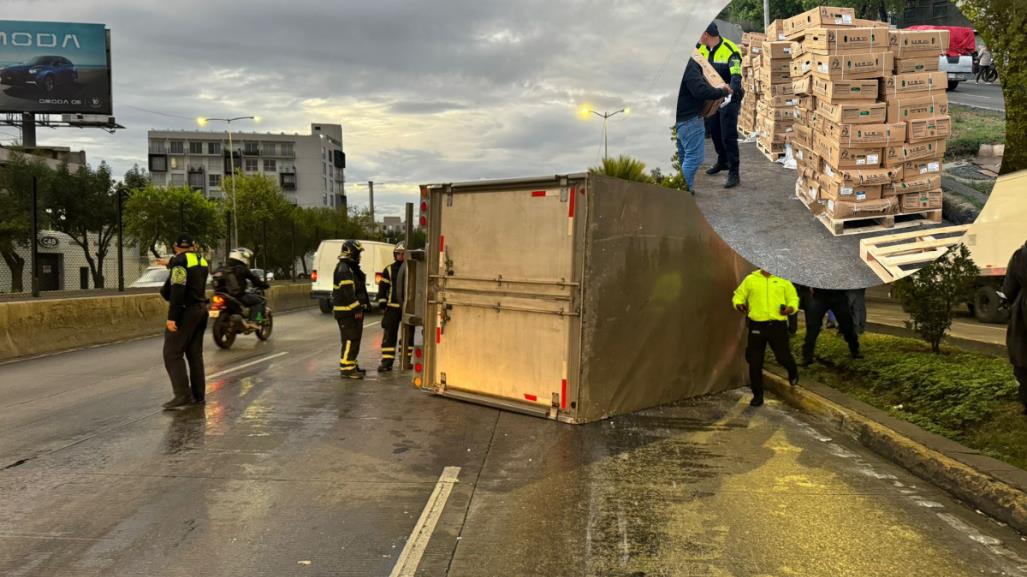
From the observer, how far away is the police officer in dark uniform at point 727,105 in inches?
154

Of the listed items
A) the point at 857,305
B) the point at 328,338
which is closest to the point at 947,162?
the point at 857,305

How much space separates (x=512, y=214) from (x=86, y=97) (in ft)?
171

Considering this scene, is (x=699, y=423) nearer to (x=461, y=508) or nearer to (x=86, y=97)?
(x=461, y=508)

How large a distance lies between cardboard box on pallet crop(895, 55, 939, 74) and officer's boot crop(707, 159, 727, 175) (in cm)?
93

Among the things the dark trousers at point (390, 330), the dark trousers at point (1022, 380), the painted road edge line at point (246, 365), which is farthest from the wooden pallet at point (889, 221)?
the painted road edge line at point (246, 365)

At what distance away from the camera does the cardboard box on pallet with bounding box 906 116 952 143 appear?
3.38 metres

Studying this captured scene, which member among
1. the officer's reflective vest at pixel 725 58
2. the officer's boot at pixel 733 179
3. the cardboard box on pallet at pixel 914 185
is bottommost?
the cardboard box on pallet at pixel 914 185

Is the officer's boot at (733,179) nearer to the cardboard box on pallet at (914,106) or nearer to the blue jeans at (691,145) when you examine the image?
the blue jeans at (691,145)

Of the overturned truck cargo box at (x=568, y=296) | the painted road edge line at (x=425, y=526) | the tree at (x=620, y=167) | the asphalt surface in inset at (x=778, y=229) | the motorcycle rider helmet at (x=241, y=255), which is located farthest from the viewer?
the tree at (x=620, y=167)

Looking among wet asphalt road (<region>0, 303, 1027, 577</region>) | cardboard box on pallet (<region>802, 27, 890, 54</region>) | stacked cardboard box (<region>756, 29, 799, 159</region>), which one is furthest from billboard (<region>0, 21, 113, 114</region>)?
cardboard box on pallet (<region>802, 27, 890, 54</region>)

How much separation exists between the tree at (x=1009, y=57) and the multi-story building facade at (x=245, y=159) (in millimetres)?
111593

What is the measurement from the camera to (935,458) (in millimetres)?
5543

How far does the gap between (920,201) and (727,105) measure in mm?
1056

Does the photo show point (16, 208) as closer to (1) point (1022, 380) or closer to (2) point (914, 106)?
(1) point (1022, 380)
